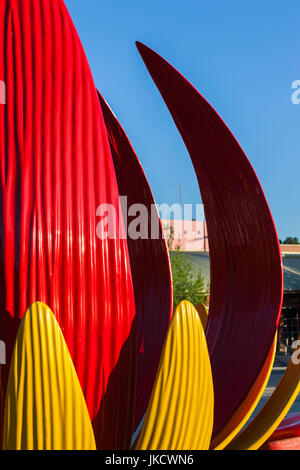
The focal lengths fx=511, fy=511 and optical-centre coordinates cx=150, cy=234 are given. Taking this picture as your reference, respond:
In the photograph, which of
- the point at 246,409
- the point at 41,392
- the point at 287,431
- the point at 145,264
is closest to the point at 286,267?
the point at 145,264

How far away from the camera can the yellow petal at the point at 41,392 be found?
3086 mm

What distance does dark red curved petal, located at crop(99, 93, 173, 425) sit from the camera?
598cm

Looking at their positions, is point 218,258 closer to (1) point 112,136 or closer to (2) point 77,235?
(1) point 112,136

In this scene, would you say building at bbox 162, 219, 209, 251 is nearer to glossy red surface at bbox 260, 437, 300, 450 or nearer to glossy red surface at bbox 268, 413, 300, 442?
glossy red surface at bbox 268, 413, 300, 442

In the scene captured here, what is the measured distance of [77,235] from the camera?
12.0 ft

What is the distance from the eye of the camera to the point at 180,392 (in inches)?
138

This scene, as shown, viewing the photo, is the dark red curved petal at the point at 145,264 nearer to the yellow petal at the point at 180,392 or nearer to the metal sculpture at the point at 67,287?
the metal sculpture at the point at 67,287

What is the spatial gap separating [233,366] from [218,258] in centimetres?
129

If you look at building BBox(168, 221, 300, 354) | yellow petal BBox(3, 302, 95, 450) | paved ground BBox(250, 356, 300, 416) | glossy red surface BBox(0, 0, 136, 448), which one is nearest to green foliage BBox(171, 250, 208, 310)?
building BBox(168, 221, 300, 354)

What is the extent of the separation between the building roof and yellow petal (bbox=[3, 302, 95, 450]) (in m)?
21.3

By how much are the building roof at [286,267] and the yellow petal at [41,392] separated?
2128cm

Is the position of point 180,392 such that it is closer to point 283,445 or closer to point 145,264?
point 283,445

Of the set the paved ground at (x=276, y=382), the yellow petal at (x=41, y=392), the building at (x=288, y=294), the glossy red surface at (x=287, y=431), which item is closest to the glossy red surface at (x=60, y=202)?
the yellow petal at (x=41, y=392)

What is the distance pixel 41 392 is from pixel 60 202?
1.32 m
